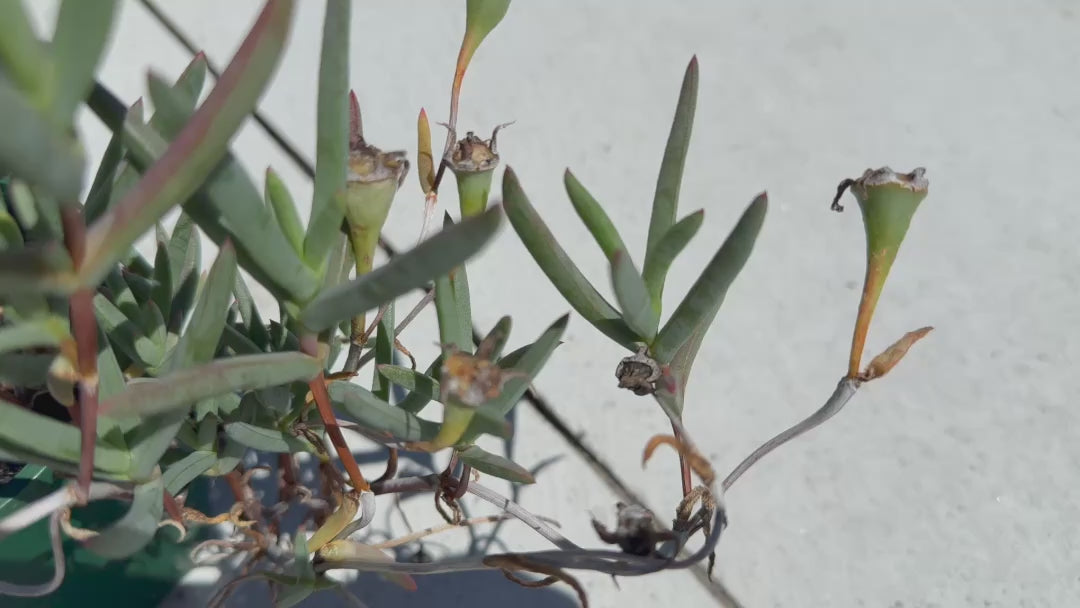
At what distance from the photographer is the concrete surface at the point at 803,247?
71 centimetres

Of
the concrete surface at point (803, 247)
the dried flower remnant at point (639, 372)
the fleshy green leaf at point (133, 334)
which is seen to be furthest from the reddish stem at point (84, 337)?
the concrete surface at point (803, 247)

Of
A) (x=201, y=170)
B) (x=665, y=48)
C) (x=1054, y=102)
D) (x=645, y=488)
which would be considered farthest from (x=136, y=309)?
(x=1054, y=102)

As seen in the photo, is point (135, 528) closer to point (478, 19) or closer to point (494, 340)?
point (494, 340)

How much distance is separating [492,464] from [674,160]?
0.56ft

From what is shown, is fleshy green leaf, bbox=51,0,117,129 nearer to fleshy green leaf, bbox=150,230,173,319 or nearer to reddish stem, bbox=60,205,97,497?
reddish stem, bbox=60,205,97,497

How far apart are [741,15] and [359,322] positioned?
83 cm

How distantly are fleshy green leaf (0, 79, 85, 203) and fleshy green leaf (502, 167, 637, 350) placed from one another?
16cm

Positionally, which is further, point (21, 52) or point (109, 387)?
point (109, 387)


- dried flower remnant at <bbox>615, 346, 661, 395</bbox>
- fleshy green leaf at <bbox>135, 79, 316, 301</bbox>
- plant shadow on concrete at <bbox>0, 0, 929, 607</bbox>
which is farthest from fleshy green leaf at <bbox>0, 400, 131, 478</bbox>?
dried flower remnant at <bbox>615, 346, 661, 395</bbox>

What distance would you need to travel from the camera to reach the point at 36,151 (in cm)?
20

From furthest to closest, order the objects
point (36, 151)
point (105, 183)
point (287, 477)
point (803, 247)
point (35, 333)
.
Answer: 1. point (803, 247)
2. point (287, 477)
3. point (105, 183)
4. point (35, 333)
5. point (36, 151)

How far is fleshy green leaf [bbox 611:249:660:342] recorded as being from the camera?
1.14ft

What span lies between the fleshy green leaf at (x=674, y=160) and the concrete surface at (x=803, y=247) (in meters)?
0.39

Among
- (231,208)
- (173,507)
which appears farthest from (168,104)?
(173,507)
